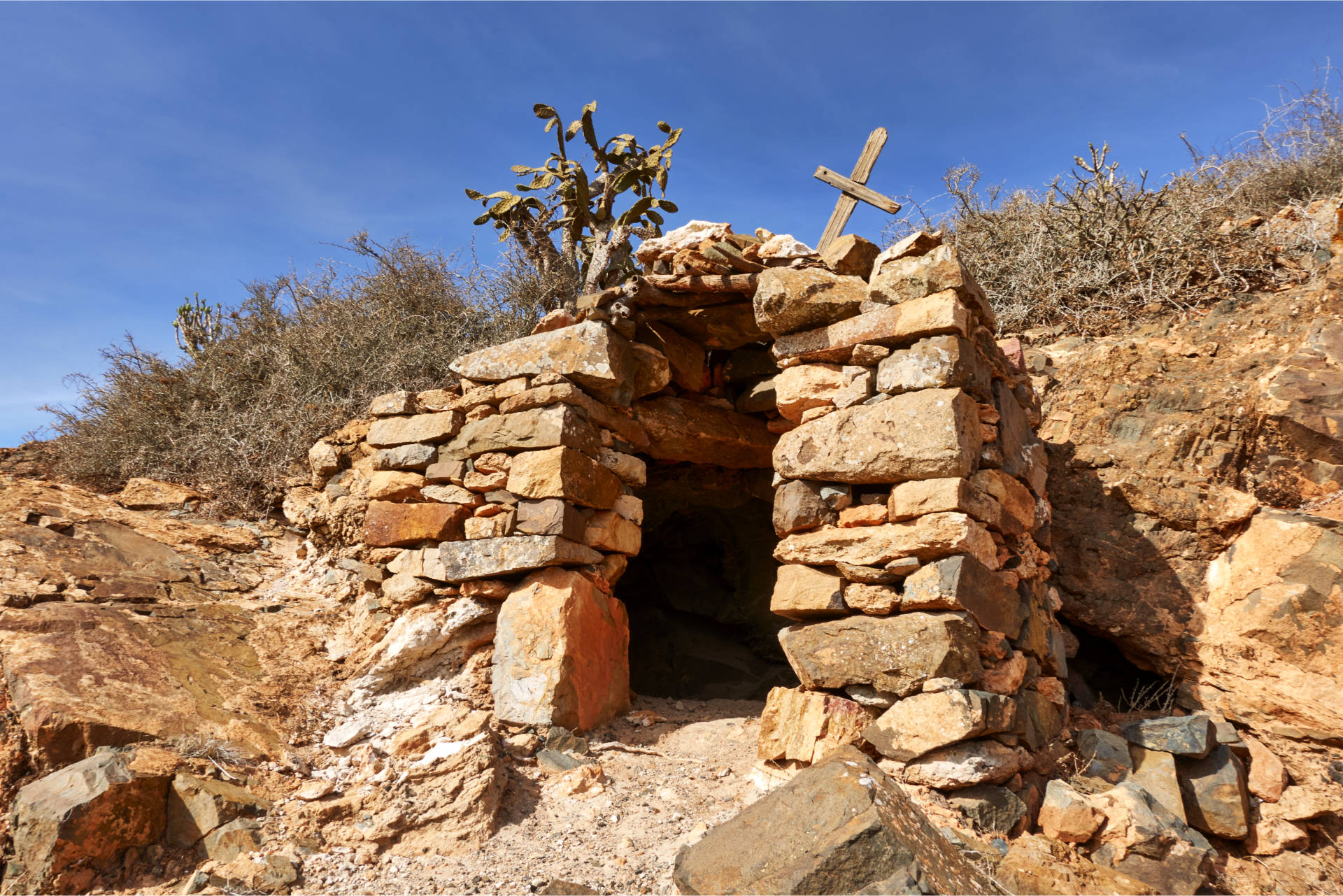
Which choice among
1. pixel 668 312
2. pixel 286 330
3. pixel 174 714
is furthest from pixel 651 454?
pixel 286 330

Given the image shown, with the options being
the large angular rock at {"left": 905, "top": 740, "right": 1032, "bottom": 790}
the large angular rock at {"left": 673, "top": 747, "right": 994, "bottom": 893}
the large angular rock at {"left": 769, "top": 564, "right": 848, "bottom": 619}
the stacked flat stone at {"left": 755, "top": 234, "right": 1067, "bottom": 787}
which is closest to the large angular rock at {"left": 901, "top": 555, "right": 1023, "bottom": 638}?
the stacked flat stone at {"left": 755, "top": 234, "right": 1067, "bottom": 787}

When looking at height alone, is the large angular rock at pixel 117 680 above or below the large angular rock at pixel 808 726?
above

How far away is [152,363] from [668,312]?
475 cm

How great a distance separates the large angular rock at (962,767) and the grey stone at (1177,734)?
0.75 meters

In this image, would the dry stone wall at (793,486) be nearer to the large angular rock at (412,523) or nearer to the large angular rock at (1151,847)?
the large angular rock at (412,523)

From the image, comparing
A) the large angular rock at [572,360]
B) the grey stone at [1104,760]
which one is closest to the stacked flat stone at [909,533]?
the grey stone at [1104,760]

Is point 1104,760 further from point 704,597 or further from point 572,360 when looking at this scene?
point 704,597

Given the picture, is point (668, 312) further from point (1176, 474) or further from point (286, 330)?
point (286, 330)

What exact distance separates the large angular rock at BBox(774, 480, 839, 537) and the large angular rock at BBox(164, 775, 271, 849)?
7.84ft

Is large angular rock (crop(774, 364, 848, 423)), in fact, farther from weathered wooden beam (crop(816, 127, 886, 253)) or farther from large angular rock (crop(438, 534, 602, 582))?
weathered wooden beam (crop(816, 127, 886, 253))

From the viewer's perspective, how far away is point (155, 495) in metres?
5.28

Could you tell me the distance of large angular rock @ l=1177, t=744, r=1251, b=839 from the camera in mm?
3066

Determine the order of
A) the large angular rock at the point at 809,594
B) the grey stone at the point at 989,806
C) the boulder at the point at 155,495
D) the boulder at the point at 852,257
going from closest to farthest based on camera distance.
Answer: the grey stone at the point at 989,806 < the large angular rock at the point at 809,594 < the boulder at the point at 852,257 < the boulder at the point at 155,495

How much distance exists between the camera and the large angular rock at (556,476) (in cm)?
405
